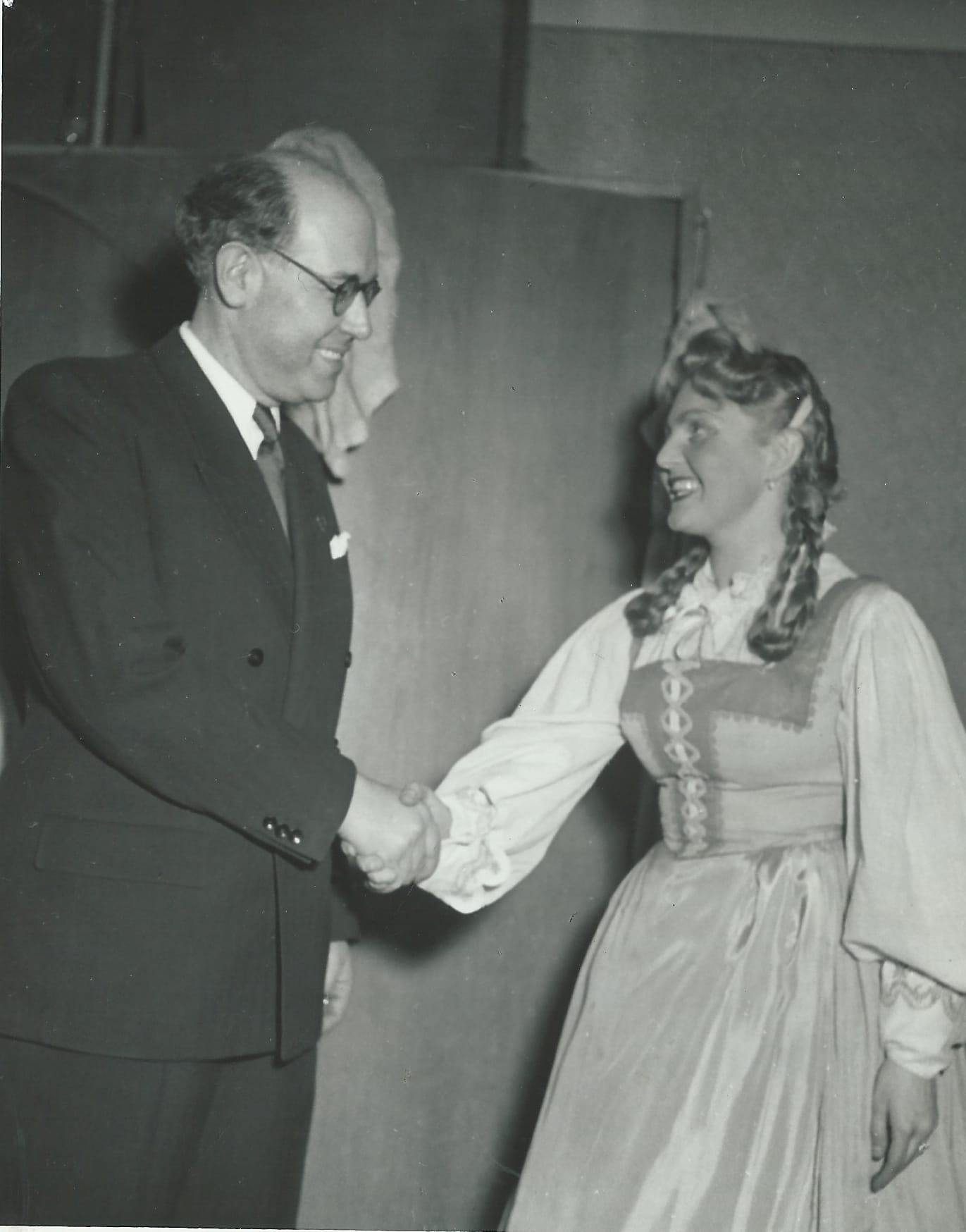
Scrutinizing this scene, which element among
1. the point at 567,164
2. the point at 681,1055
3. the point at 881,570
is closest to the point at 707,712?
the point at 681,1055

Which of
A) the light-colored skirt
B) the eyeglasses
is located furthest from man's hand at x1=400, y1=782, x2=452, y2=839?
the eyeglasses

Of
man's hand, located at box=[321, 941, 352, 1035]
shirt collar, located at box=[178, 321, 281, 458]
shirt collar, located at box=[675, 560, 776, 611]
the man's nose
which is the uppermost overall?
the man's nose

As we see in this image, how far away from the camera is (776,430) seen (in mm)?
1888

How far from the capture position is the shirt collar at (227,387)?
1.69 m

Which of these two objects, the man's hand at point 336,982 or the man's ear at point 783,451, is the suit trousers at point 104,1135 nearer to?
the man's hand at point 336,982

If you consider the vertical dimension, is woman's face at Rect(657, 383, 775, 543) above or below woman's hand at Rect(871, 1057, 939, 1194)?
above

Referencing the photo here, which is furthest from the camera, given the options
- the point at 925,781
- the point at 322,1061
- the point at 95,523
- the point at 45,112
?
the point at 322,1061

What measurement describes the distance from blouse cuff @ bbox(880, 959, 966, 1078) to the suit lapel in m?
0.88

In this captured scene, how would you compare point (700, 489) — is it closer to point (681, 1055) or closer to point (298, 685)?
point (298, 685)

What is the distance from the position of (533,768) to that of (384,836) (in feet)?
0.96

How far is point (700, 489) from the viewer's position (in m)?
1.88

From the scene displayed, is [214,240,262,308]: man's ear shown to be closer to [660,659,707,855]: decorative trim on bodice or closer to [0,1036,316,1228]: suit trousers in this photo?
[660,659,707,855]: decorative trim on bodice

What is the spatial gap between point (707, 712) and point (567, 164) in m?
1.12

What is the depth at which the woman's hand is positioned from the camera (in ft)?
5.02
